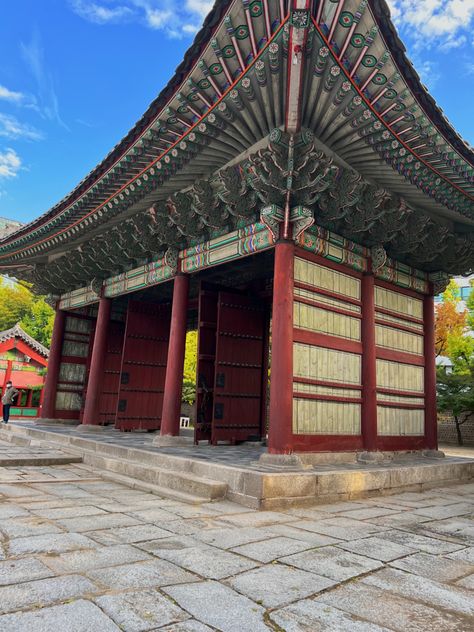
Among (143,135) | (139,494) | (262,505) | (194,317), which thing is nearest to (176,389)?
(139,494)

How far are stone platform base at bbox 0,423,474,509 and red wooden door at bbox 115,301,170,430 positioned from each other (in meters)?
3.50

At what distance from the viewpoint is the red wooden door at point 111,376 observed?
45.7ft

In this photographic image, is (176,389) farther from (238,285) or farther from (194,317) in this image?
(194,317)

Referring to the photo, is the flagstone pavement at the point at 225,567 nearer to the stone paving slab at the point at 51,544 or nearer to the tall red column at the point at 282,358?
the stone paving slab at the point at 51,544

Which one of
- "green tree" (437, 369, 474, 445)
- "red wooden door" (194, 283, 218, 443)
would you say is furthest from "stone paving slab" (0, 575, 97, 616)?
"green tree" (437, 369, 474, 445)

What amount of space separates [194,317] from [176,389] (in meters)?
5.97

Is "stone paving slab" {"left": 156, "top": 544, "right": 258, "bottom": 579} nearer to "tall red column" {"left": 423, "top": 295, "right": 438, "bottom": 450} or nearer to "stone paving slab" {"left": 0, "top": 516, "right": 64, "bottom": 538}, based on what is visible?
"stone paving slab" {"left": 0, "top": 516, "right": 64, "bottom": 538}

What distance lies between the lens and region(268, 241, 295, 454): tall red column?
6395 mm

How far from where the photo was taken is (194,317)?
14.8 metres

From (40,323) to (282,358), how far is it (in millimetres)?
39844

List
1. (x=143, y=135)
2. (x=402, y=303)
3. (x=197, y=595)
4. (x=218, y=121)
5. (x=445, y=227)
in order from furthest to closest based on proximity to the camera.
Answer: (x=402, y=303), (x=445, y=227), (x=143, y=135), (x=218, y=121), (x=197, y=595)

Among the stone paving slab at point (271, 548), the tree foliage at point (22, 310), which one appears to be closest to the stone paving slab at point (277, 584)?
the stone paving slab at point (271, 548)

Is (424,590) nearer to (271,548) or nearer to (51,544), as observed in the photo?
(271,548)

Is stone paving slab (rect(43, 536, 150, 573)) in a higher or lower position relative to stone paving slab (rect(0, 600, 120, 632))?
lower
